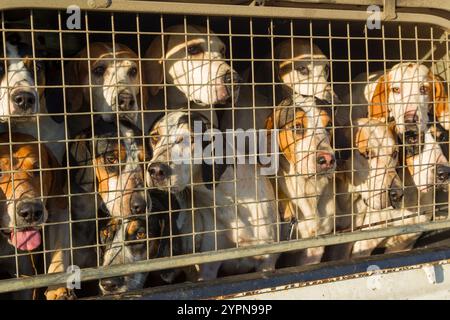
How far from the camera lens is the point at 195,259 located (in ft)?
7.34

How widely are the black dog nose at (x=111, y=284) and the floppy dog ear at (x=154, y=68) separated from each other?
920 mm

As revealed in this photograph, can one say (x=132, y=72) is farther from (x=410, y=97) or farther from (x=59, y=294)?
(x=410, y=97)

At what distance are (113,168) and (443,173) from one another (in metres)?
1.62

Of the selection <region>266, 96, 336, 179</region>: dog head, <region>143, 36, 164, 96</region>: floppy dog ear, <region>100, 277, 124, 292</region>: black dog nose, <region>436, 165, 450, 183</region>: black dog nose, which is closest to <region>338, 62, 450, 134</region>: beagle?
<region>436, 165, 450, 183</region>: black dog nose

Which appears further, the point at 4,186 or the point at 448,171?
the point at 448,171

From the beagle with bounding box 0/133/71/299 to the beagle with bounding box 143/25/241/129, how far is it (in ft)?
1.98

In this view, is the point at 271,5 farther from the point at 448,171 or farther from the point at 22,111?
the point at 448,171

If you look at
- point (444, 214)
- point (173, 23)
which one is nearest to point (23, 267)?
point (173, 23)

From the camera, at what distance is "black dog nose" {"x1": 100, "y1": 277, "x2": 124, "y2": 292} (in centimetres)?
264

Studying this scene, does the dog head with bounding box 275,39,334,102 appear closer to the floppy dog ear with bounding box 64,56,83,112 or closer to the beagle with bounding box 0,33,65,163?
the floppy dog ear with bounding box 64,56,83,112

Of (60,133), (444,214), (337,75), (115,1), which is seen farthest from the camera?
(337,75)

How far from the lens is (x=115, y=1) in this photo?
2.13 meters

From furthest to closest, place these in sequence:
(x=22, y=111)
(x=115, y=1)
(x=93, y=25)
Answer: (x=93, y=25) < (x=22, y=111) < (x=115, y=1)

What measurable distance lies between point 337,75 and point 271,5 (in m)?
1.63
